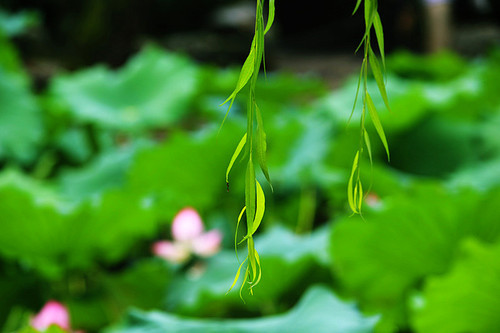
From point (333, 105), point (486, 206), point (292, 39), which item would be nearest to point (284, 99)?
point (333, 105)

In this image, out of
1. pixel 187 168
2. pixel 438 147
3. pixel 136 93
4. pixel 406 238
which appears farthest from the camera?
pixel 136 93

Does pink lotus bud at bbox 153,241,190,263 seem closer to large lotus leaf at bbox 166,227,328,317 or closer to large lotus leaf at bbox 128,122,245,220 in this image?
large lotus leaf at bbox 166,227,328,317

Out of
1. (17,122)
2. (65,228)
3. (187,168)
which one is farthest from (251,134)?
(17,122)

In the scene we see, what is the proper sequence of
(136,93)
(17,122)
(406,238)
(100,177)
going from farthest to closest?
1. (136,93)
2. (17,122)
3. (100,177)
4. (406,238)

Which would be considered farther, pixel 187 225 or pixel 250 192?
pixel 187 225

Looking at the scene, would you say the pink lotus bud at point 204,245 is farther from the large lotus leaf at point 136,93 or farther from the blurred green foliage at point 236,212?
the large lotus leaf at point 136,93

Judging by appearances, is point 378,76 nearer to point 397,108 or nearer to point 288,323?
point 288,323
